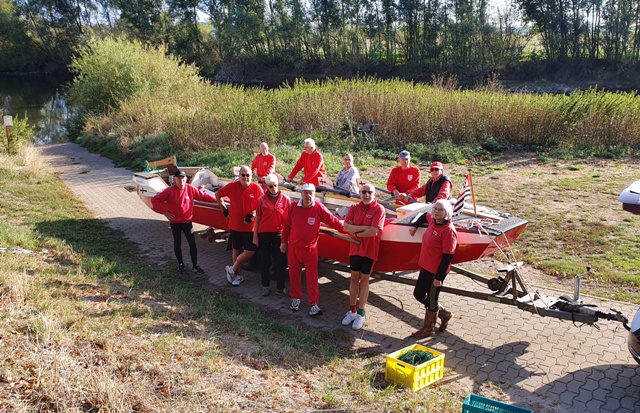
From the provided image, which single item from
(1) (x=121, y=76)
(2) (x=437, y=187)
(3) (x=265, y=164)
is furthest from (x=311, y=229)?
(1) (x=121, y=76)

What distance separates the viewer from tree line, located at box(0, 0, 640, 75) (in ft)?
135

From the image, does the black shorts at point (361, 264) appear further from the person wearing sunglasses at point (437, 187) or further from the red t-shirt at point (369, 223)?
the person wearing sunglasses at point (437, 187)

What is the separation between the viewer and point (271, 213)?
7184 mm

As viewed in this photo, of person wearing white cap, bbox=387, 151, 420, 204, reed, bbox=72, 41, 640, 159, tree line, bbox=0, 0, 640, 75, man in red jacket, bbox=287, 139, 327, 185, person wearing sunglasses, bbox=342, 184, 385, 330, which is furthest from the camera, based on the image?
tree line, bbox=0, 0, 640, 75

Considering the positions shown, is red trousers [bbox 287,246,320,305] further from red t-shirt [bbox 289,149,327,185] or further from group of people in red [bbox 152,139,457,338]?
red t-shirt [bbox 289,149,327,185]

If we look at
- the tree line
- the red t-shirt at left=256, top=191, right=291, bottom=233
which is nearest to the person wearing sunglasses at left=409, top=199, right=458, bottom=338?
the red t-shirt at left=256, top=191, right=291, bottom=233

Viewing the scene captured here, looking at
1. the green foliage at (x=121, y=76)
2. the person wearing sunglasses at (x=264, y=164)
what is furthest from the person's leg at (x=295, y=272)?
the green foliage at (x=121, y=76)

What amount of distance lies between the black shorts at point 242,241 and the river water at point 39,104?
39.9 ft

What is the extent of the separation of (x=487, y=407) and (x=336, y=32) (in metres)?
51.0

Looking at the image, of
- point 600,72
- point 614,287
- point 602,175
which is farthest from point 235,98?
point 600,72

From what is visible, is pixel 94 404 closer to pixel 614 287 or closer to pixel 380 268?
pixel 380 268

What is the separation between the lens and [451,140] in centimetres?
1664

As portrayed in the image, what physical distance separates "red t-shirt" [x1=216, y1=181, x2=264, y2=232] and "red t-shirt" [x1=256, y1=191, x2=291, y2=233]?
48cm

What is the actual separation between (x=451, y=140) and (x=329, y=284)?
10.2 meters
